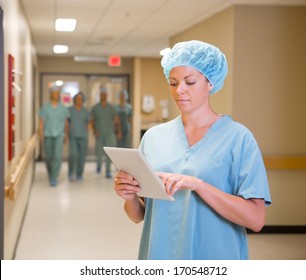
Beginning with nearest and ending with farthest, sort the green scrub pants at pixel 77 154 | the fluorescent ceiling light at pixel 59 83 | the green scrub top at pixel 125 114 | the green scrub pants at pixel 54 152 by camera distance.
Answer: the green scrub pants at pixel 54 152 < the green scrub pants at pixel 77 154 < the green scrub top at pixel 125 114 < the fluorescent ceiling light at pixel 59 83

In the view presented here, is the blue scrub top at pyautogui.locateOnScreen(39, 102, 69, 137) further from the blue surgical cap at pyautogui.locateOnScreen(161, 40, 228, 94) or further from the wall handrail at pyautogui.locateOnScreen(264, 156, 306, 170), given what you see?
the blue surgical cap at pyautogui.locateOnScreen(161, 40, 228, 94)

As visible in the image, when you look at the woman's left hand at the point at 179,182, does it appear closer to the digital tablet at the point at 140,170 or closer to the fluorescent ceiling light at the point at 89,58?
the digital tablet at the point at 140,170

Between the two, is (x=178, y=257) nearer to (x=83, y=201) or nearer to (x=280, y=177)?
(x=280, y=177)

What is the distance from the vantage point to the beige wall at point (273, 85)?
4.96 m

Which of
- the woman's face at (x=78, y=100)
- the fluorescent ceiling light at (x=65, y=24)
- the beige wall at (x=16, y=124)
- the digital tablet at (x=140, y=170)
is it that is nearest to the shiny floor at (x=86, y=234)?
the beige wall at (x=16, y=124)

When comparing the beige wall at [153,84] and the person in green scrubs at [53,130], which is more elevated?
the beige wall at [153,84]

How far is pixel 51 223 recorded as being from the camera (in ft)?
17.2

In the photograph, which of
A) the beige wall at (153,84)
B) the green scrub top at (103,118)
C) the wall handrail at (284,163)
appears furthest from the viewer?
the beige wall at (153,84)

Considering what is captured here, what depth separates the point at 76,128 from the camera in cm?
821

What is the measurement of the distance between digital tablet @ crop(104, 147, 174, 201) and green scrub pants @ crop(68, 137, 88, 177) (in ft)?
21.9

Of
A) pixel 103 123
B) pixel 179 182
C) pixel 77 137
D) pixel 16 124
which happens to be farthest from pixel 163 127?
pixel 103 123

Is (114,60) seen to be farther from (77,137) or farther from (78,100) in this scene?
(77,137)

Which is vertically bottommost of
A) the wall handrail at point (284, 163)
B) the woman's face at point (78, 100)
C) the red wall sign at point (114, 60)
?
the wall handrail at point (284, 163)

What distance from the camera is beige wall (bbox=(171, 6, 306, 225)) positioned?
4.96 m
